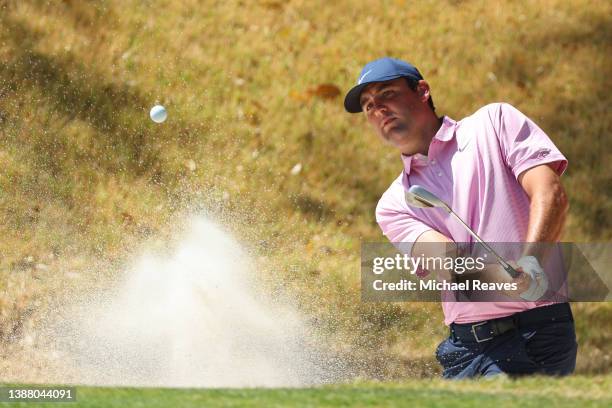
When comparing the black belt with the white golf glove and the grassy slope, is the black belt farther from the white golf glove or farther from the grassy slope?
the grassy slope

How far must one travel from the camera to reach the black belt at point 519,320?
3.72m

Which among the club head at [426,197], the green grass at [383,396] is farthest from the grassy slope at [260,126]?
the green grass at [383,396]

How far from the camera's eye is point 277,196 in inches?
302

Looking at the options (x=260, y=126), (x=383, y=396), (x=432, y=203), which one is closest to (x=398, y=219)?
(x=432, y=203)

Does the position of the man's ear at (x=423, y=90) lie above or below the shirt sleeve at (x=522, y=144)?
above

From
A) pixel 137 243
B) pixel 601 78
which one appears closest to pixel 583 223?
pixel 601 78

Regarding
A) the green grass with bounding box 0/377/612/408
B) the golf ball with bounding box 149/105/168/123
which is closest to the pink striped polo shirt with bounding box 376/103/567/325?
the green grass with bounding box 0/377/612/408

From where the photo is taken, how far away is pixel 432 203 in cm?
361

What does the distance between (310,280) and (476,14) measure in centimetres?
305

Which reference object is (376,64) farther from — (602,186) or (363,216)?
(602,186)

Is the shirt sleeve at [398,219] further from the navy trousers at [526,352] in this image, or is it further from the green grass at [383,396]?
the green grass at [383,396]

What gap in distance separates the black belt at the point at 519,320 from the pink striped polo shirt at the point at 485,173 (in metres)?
0.02

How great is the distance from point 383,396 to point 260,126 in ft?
17.4

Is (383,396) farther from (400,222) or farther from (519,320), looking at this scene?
(400,222)
